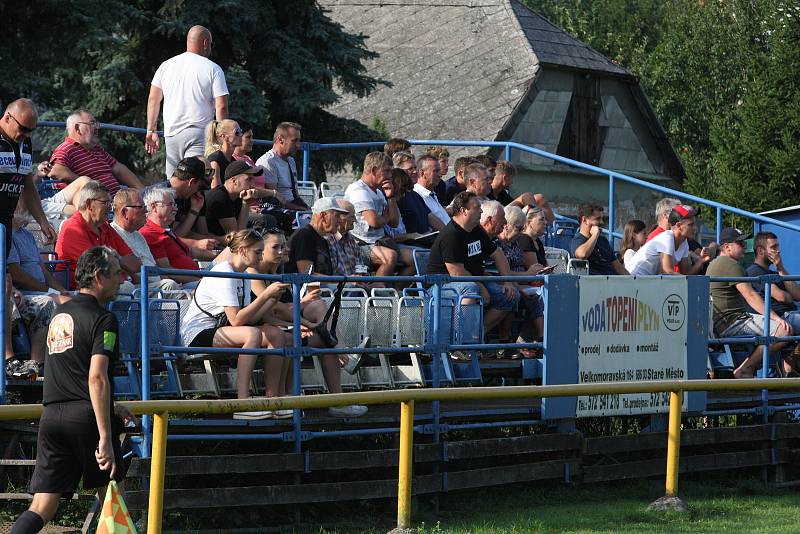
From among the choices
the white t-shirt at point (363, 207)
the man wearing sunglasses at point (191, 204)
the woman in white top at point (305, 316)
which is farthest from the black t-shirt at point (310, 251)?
the white t-shirt at point (363, 207)

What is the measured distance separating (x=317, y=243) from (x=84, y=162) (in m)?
2.66

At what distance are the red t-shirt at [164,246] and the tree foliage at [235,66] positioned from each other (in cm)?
742

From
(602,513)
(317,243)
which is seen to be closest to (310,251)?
(317,243)

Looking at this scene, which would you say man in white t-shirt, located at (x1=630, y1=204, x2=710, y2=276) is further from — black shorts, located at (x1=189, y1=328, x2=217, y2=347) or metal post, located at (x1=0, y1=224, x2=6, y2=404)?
metal post, located at (x1=0, y1=224, x2=6, y2=404)

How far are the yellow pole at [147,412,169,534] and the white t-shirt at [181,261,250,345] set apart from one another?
6.15ft

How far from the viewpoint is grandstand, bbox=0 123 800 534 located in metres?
9.16

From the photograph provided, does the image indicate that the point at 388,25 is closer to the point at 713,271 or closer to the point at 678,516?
the point at 713,271

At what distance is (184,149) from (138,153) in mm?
6702

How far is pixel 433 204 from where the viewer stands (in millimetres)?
13555

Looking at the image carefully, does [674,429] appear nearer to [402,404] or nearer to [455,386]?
[455,386]

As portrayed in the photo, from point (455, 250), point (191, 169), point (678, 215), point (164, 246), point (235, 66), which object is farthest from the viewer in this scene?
point (235, 66)

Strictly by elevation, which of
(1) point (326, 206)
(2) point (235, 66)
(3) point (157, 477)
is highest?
(2) point (235, 66)

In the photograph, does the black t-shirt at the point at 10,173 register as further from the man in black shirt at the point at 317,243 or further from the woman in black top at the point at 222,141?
the woman in black top at the point at 222,141

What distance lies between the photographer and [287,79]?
774 inches
